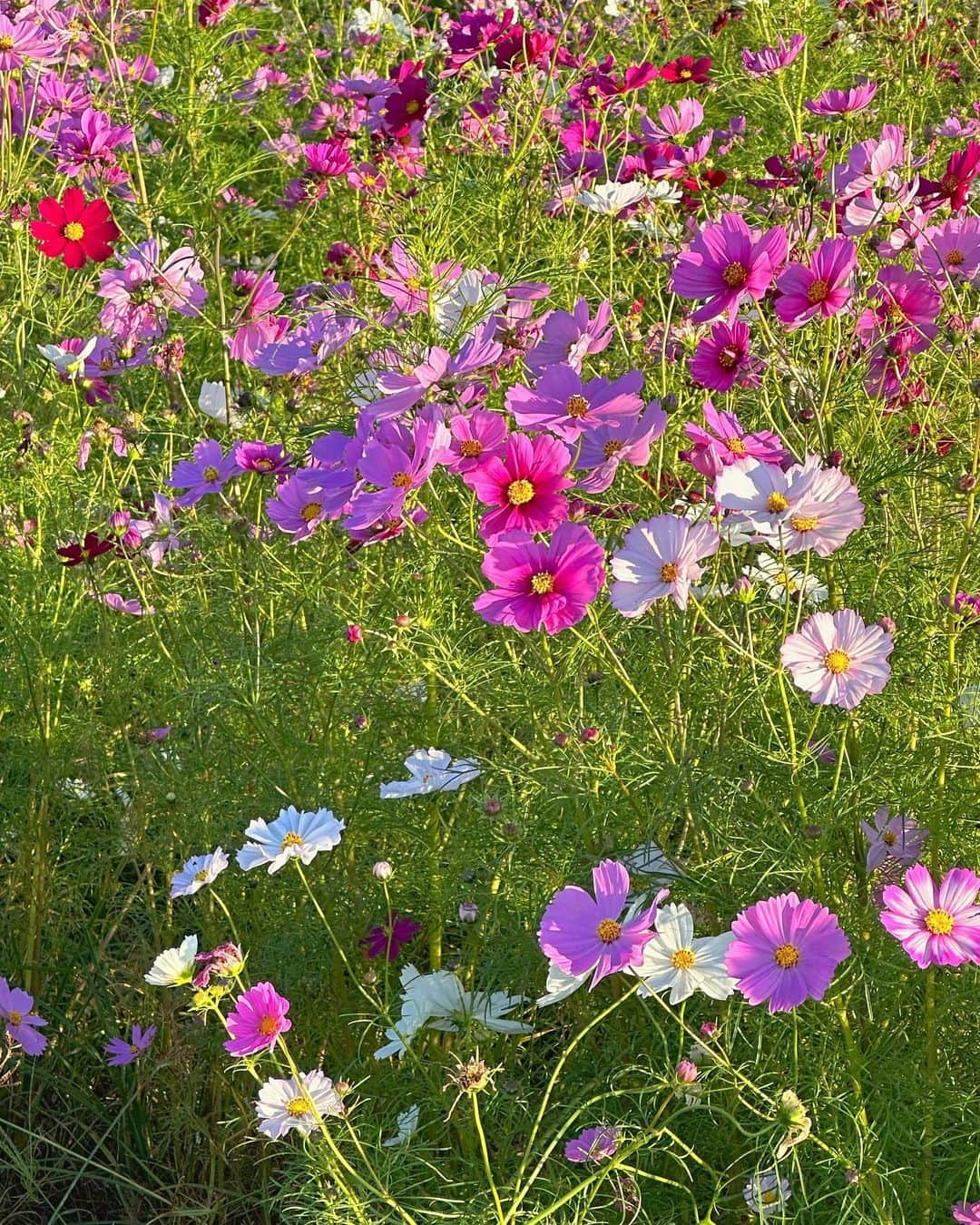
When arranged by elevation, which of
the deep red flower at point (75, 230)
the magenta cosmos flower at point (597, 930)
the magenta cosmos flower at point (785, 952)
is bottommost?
the magenta cosmos flower at point (597, 930)

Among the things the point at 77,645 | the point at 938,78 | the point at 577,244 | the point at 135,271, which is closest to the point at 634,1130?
the point at 77,645

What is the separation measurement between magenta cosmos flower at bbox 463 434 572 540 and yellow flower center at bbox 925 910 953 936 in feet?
1.52

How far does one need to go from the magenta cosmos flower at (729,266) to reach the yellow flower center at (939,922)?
602 millimetres

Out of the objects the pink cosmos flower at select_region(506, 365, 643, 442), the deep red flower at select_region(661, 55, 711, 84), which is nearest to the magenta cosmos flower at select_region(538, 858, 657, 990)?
the pink cosmos flower at select_region(506, 365, 643, 442)

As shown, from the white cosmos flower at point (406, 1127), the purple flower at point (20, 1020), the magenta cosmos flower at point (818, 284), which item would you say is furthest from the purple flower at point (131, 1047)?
the magenta cosmos flower at point (818, 284)

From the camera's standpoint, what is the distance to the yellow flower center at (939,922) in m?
1.22

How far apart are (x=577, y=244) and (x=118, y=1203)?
4.89ft

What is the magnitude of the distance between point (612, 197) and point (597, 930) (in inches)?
45.6

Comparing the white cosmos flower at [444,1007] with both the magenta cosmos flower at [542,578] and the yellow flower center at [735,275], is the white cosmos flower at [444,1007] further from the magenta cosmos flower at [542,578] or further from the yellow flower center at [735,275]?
the yellow flower center at [735,275]

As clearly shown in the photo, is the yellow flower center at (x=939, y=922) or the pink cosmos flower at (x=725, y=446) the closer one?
the yellow flower center at (x=939, y=922)

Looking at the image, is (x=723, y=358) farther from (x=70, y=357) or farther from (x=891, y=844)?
(x=70, y=357)

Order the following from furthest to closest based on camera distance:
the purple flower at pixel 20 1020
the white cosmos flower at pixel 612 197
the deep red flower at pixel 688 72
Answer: the deep red flower at pixel 688 72
the white cosmos flower at pixel 612 197
the purple flower at pixel 20 1020

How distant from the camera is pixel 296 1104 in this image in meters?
1.30

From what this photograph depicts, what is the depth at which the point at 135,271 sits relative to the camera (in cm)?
237
